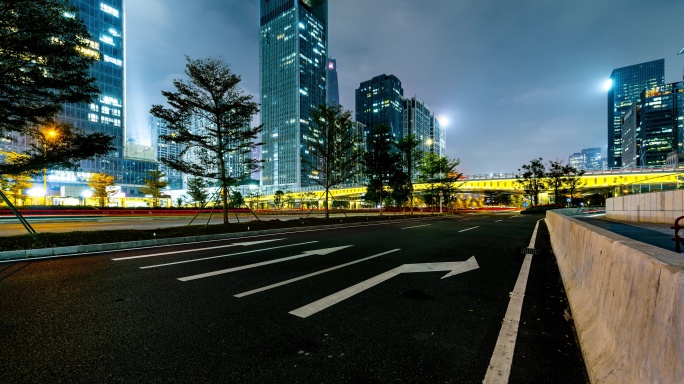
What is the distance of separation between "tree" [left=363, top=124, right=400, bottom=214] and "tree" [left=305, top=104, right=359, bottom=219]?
6.09 m

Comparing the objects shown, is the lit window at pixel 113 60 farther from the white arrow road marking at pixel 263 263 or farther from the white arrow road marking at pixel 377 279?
the white arrow road marking at pixel 377 279

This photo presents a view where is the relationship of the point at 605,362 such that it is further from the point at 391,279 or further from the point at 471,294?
the point at 391,279

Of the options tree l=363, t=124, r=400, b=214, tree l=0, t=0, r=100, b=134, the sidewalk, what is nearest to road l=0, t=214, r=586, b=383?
the sidewalk

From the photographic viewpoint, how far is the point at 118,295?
435 centimetres

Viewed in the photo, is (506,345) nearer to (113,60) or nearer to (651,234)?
(651,234)

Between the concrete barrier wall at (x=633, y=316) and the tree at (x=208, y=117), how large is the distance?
15.5 meters

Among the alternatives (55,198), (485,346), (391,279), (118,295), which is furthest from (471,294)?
(55,198)

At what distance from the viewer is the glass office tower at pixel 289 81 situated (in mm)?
150250

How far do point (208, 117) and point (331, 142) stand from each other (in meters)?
9.68

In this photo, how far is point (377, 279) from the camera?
515 centimetres

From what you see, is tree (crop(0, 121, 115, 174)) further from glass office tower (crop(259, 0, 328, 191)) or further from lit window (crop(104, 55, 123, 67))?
glass office tower (crop(259, 0, 328, 191))

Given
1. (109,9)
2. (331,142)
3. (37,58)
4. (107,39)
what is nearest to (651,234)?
(331,142)

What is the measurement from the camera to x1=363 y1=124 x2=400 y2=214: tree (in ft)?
97.8

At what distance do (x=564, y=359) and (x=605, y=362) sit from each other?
0.50 meters
